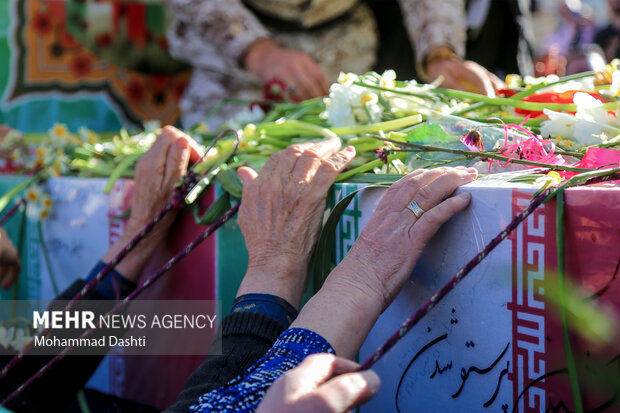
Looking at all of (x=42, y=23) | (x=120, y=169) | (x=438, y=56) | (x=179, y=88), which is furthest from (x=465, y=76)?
(x=42, y=23)

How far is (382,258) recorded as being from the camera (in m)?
0.82

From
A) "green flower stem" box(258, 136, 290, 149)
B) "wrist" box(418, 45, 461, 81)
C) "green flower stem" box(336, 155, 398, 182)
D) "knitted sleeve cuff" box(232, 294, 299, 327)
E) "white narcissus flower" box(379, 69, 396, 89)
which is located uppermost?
"wrist" box(418, 45, 461, 81)

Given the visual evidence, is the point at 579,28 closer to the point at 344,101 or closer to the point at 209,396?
the point at 344,101

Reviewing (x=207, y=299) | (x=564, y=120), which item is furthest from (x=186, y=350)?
(x=564, y=120)

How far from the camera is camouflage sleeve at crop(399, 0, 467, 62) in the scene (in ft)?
6.88

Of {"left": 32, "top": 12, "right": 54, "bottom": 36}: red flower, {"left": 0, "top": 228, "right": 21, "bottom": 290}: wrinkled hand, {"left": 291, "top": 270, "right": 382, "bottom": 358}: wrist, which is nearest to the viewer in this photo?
{"left": 291, "top": 270, "right": 382, "bottom": 358}: wrist

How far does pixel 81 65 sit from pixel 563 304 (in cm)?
265

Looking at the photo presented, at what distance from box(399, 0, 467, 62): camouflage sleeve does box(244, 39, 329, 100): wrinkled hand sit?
0.41m

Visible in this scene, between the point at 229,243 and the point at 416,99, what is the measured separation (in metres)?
0.47

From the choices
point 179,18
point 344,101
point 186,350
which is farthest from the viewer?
point 179,18

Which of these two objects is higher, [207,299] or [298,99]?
[298,99]

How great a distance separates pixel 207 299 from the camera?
1255mm

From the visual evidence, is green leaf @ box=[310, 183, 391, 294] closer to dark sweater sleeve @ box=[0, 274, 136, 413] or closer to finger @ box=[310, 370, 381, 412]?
finger @ box=[310, 370, 381, 412]

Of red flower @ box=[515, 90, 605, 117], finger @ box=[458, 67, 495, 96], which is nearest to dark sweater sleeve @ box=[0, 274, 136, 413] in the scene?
red flower @ box=[515, 90, 605, 117]
